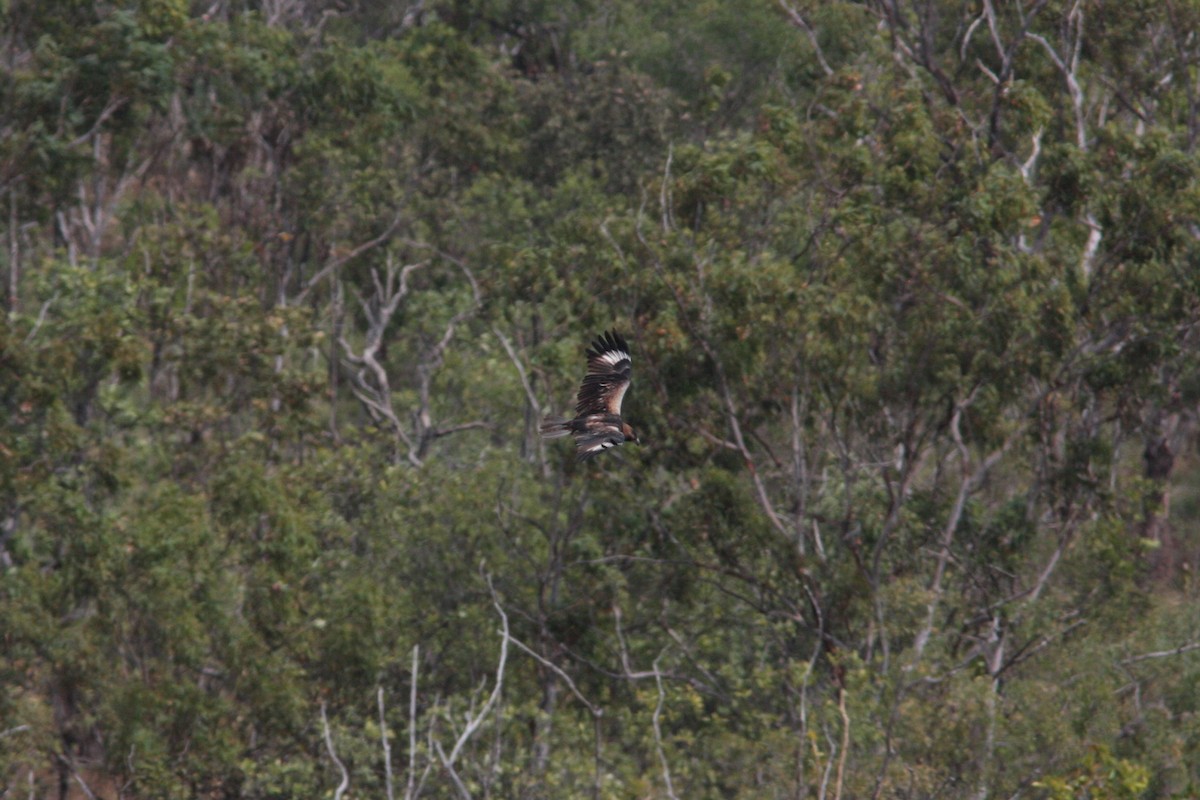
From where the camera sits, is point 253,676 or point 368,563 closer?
point 253,676

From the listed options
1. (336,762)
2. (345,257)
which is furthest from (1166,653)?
(345,257)

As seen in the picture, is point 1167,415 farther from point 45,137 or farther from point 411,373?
point 45,137

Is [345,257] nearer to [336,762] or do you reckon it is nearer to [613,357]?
[336,762]

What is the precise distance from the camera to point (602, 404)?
11555 millimetres

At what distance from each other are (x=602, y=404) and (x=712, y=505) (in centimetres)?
531

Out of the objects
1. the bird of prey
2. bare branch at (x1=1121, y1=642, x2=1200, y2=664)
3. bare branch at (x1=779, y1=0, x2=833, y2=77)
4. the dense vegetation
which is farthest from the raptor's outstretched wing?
bare branch at (x1=779, y1=0, x2=833, y2=77)

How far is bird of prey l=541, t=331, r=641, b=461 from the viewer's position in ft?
37.2

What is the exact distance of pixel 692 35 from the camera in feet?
99.9

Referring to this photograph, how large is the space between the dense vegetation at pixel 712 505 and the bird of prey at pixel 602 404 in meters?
3.36

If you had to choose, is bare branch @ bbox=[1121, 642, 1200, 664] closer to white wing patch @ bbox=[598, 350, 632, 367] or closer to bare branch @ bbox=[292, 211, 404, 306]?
white wing patch @ bbox=[598, 350, 632, 367]

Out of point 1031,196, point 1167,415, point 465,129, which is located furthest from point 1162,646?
point 465,129

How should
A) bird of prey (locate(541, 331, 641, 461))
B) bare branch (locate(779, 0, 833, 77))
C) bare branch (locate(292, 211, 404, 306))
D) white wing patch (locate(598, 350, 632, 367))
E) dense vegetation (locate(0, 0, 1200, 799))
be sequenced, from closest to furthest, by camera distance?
bird of prey (locate(541, 331, 641, 461))
white wing patch (locate(598, 350, 632, 367))
dense vegetation (locate(0, 0, 1200, 799))
bare branch (locate(779, 0, 833, 77))
bare branch (locate(292, 211, 404, 306))

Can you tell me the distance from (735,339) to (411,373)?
10.8m

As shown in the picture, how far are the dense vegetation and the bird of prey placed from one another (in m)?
3.36
